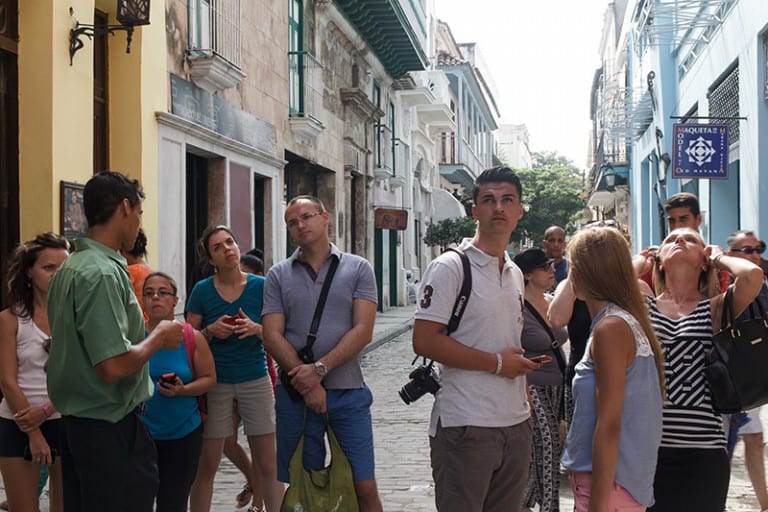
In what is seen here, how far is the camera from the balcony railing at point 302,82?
1639 centimetres

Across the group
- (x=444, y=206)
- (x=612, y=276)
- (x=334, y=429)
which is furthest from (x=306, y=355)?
(x=444, y=206)

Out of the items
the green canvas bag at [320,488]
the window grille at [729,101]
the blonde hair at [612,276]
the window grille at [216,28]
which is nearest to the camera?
the blonde hair at [612,276]

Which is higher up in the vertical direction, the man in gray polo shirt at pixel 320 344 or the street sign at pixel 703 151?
the street sign at pixel 703 151

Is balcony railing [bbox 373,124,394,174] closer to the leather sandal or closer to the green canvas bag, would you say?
the leather sandal

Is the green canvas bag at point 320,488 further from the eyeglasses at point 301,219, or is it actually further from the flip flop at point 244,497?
the flip flop at point 244,497

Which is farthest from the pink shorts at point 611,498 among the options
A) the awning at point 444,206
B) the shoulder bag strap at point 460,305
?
the awning at point 444,206

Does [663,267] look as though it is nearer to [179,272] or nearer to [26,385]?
[26,385]

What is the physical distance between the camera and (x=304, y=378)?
434cm

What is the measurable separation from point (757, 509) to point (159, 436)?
3929 mm

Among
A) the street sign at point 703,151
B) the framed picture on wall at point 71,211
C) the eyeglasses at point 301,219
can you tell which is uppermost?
the street sign at point 703,151

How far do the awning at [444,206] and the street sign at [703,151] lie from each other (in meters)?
20.5

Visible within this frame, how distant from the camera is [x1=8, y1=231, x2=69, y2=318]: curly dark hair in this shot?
15.0 ft

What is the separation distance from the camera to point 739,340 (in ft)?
12.0

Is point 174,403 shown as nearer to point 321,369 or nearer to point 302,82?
point 321,369
